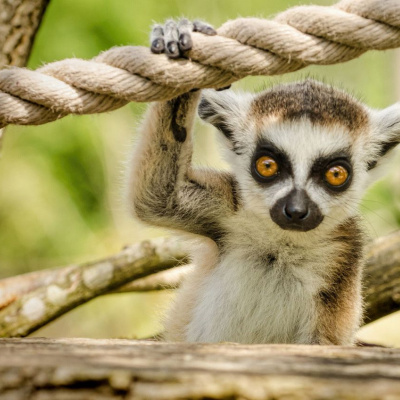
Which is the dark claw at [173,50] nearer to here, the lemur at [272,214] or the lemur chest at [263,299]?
the lemur at [272,214]

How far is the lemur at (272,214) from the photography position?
3.47 meters

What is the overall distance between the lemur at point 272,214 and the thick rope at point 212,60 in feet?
2.03

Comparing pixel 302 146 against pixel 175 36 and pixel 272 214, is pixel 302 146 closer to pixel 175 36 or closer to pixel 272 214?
pixel 272 214

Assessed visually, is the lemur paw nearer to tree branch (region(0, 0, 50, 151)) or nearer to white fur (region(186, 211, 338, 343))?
white fur (region(186, 211, 338, 343))

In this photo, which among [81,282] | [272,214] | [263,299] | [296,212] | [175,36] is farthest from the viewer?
[81,282]

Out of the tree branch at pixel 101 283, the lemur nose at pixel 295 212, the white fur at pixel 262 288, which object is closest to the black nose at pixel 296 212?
the lemur nose at pixel 295 212

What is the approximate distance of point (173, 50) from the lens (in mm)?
2717

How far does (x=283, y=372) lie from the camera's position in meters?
1.98

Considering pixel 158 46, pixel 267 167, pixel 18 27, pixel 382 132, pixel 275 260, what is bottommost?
pixel 275 260

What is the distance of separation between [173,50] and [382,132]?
5.84ft

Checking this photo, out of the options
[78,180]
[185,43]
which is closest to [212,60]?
[185,43]

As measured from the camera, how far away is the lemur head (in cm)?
349

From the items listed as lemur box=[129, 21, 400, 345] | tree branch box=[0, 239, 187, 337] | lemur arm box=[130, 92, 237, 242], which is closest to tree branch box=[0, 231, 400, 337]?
tree branch box=[0, 239, 187, 337]

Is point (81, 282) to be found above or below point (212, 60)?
below
